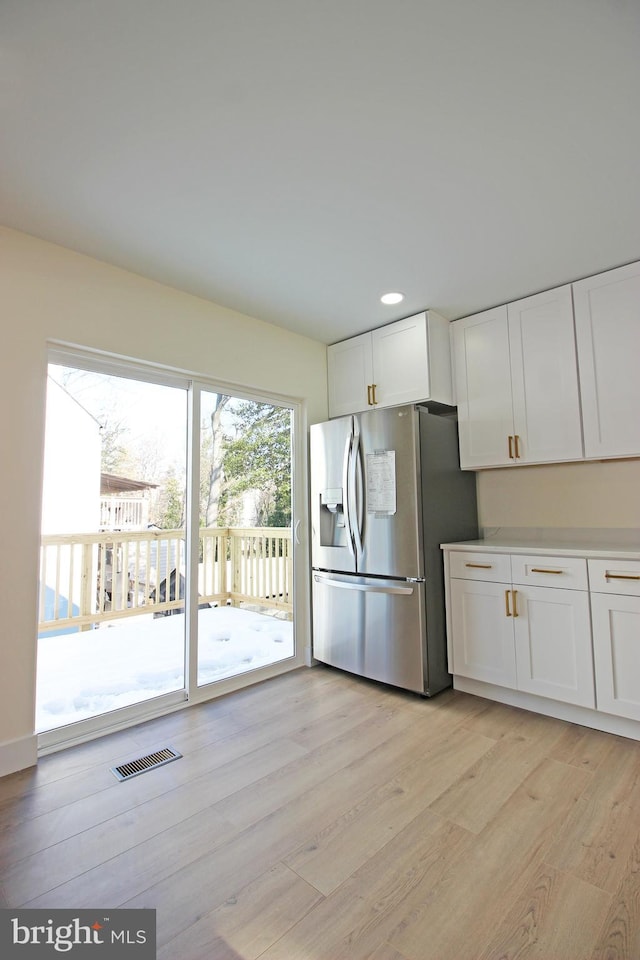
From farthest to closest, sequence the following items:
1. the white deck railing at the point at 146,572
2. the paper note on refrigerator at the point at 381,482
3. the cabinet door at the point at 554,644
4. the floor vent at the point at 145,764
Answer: the paper note on refrigerator at the point at 381,482, the white deck railing at the point at 146,572, the cabinet door at the point at 554,644, the floor vent at the point at 145,764

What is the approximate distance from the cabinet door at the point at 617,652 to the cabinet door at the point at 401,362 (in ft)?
5.20

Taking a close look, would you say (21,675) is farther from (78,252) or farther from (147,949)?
(78,252)

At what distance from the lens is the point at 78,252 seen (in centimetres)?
238

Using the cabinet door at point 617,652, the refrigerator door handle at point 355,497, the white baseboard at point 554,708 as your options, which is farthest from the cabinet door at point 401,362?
the white baseboard at point 554,708

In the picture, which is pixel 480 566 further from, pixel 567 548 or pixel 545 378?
pixel 545 378

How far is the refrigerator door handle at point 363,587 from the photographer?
9.31ft

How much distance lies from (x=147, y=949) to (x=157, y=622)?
5.54 ft

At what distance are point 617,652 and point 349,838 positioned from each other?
1.55 meters

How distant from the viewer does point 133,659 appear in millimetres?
2748

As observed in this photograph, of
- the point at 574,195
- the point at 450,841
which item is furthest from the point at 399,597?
the point at 574,195

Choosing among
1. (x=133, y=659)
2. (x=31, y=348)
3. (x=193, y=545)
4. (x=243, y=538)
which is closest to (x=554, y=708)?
(x=243, y=538)

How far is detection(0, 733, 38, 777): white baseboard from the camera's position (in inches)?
80.9

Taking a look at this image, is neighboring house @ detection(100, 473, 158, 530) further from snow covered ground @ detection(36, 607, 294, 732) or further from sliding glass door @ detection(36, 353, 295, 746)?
snow covered ground @ detection(36, 607, 294, 732)

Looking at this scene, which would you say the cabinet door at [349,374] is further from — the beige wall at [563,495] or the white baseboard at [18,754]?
the white baseboard at [18,754]
